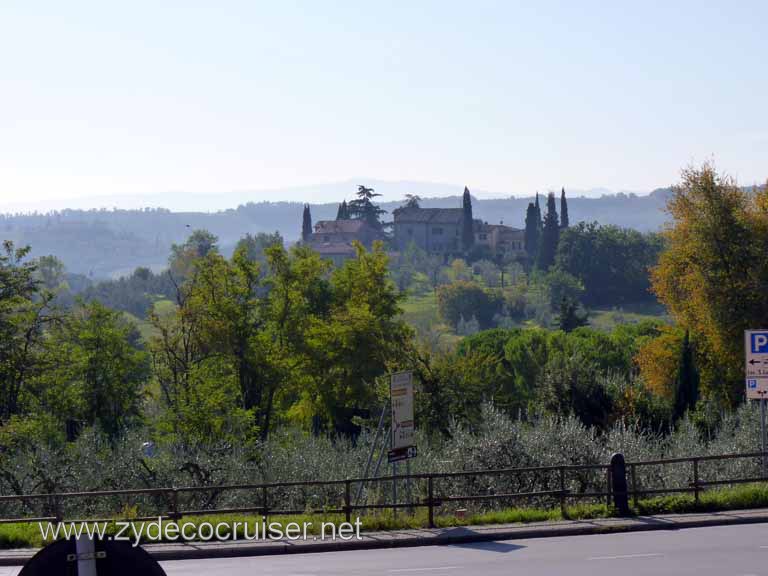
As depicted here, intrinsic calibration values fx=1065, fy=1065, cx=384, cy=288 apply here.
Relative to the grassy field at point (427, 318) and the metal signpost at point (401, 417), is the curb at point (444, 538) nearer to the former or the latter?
the metal signpost at point (401, 417)

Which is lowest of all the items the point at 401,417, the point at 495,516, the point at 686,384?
the point at 686,384

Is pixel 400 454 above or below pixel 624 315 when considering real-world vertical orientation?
above

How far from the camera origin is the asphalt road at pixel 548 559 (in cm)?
1434

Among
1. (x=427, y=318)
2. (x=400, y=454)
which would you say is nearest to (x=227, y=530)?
(x=400, y=454)

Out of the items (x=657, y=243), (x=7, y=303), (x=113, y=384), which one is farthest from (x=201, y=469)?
(x=657, y=243)

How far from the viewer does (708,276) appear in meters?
47.0

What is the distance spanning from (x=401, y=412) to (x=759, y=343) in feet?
24.3

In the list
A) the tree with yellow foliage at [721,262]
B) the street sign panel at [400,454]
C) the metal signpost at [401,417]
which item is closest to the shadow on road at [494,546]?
the metal signpost at [401,417]

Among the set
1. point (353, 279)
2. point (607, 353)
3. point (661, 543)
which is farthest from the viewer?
point (607, 353)

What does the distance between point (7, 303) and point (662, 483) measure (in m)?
31.4

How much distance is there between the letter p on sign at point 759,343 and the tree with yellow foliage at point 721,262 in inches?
1028

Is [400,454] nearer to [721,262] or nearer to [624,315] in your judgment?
[721,262]

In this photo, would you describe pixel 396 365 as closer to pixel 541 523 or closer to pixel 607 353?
pixel 541 523

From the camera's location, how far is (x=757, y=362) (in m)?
20.8
